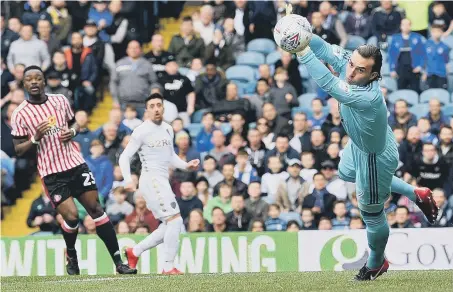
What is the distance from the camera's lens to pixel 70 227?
14648mm

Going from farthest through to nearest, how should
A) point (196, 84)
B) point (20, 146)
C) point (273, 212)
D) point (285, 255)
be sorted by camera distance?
point (196, 84)
point (273, 212)
point (285, 255)
point (20, 146)

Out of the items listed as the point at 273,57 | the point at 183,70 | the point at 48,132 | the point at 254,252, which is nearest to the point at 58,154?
the point at 48,132

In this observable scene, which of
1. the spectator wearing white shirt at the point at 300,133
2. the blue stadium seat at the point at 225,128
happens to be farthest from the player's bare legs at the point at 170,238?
the blue stadium seat at the point at 225,128

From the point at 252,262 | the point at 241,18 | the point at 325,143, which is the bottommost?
the point at 252,262

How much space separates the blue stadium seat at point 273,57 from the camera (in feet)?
75.9

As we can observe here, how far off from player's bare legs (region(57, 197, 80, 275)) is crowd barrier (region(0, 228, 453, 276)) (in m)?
2.70

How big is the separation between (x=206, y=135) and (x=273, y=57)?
8.98 ft

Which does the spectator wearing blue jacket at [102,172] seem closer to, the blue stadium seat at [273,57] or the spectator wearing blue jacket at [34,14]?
the blue stadium seat at [273,57]

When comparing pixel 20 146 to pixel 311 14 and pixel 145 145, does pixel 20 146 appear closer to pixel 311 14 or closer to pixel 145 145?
pixel 145 145

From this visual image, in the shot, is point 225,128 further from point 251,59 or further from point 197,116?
point 251,59

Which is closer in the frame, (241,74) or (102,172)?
(102,172)

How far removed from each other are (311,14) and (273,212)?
5.87 metres

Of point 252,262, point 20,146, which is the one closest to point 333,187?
point 252,262

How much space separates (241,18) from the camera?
936 inches
